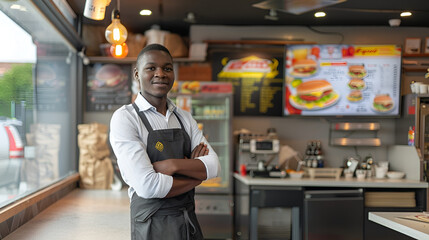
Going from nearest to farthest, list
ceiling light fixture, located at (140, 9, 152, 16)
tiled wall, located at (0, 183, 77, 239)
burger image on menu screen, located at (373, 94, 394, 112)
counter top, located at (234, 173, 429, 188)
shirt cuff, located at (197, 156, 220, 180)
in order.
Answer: shirt cuff, located at (197, 156, 220, 180) → tiled wall, located at (0, 183, 77, 239) → counter top, located at (234, 173, 429, 188) → ceiling light fixture, located at (140, 9, 152, 16) → burger image on menu screen, located at (373, 94, 394, 112)

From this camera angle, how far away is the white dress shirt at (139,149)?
1.91 meters

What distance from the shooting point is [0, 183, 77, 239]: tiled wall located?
2.63m

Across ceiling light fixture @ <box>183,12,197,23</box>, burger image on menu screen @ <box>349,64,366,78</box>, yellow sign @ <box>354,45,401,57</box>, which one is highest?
ceiling light fixture @ <box>183,12,197,23</box>

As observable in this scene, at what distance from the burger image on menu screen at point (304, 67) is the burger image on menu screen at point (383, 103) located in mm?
785

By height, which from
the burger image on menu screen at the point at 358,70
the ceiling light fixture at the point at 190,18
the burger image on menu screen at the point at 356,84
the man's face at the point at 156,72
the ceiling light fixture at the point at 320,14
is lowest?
the man's face at the point at 156,72

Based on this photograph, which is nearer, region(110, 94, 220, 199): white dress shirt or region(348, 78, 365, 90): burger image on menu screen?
region(110, 94, 220, 199): white dress shirt

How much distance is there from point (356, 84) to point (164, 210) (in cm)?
403

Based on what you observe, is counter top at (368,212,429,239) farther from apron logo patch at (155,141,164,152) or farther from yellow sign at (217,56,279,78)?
yellow sign at (217,56,279,78)

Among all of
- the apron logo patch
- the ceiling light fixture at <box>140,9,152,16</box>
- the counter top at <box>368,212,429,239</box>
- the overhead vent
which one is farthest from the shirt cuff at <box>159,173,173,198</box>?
the ceiling light fixture at <box>140,9,152,16</box>

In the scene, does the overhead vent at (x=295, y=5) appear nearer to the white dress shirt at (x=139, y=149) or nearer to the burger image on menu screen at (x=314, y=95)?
the burger image on menu screen at (x=314, y=95)

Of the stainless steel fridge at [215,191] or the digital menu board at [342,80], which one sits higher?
the digital menu board at [342,80]

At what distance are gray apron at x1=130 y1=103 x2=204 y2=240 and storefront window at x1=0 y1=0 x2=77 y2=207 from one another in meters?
1.12

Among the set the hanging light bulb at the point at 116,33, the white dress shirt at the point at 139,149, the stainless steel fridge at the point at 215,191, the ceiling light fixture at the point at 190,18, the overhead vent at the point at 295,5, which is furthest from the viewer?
the stainless steel fridge at the point at 215,191

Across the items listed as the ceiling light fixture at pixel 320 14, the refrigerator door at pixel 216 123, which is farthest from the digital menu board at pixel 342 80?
the refrigerator door at pixel 216 123
